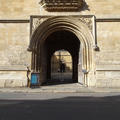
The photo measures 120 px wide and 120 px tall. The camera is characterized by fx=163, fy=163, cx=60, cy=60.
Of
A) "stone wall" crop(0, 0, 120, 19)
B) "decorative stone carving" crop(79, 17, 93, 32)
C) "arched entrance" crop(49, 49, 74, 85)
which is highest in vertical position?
"stone wall" crop(0, 0, 120, 19)

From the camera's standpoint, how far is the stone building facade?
451 inches

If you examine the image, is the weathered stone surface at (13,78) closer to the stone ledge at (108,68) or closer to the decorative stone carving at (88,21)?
the stone ledge at (108,68)

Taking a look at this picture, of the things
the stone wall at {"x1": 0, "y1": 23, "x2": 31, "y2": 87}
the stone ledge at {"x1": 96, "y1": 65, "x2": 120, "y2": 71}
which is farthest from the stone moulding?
the stone ledge at {"x1": 96, "y1": 65, "x2": 120, "y2": 71}

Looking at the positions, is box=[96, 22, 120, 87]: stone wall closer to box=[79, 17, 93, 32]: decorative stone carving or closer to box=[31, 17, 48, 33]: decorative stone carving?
box=[79, 17, 93, 32]: decorative stone carving

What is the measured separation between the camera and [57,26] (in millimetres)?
12508

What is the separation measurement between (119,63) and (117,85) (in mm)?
1553

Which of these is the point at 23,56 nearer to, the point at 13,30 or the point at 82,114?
the point at 13,30

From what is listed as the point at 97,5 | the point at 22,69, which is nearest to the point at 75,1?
the point at 97,5

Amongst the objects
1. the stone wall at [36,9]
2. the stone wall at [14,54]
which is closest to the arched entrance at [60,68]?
the stone wall at [14,54]

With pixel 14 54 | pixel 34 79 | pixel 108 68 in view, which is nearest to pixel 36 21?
pixel 14 54

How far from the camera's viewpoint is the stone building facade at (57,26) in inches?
451

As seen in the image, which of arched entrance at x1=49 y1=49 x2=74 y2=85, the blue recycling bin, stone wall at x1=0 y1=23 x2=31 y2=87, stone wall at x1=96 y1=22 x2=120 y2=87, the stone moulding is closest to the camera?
the blue recycling bin

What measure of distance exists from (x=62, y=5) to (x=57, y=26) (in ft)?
5.18

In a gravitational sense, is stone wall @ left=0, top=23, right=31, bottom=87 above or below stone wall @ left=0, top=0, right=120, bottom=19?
below
